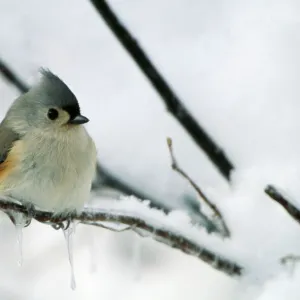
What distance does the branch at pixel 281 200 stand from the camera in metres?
1.07

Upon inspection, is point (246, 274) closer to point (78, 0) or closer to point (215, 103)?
point (215, 103)

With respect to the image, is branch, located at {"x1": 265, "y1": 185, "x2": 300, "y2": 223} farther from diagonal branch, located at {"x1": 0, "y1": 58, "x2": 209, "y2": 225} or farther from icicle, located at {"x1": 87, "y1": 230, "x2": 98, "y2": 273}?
icicle, located at {"x1": 87, "y1": 230, "x2": 98, "y2": 273}

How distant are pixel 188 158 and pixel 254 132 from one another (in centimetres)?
18

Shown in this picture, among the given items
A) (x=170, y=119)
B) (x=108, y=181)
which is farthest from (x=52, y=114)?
(x=170, y=119)

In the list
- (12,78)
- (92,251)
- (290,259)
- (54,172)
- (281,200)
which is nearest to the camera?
(281,200)

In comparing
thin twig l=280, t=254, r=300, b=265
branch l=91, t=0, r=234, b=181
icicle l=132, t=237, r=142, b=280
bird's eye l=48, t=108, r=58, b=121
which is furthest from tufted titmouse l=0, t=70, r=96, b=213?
thin twig l=280, t=254, r=300, b=265

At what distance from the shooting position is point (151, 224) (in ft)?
4.27

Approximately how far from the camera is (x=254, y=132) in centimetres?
175

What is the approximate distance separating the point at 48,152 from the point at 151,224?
0.35 meters

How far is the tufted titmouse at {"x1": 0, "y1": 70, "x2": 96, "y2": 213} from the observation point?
1.48 meters

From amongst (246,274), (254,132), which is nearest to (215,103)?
(254,132)

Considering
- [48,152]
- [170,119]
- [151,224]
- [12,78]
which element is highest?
[170,119]

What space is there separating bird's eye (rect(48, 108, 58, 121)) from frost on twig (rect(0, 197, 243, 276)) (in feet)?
0.77

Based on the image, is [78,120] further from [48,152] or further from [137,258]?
[137,258]
